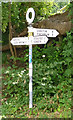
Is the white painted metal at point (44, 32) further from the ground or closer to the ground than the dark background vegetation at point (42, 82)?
further from the ground

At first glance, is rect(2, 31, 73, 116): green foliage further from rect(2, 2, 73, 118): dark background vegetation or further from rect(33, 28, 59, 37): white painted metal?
rect(33, 28, 59, 37): white painted metal

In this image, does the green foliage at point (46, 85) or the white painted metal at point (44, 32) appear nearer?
the white painted metal at point (44, 32)

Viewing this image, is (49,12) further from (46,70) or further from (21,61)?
(46,70)

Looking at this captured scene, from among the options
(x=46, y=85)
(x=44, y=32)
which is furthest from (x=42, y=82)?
(x=44, y=32)

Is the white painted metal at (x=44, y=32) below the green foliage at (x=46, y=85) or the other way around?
the other way around

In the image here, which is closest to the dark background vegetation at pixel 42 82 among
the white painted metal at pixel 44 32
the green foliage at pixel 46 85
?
the green foliage at pixel 46 85

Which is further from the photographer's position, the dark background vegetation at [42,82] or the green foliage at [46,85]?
the green foliage at [46,85]

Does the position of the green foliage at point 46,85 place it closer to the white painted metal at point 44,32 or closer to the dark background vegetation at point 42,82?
the dark background vegetation at point 42,82

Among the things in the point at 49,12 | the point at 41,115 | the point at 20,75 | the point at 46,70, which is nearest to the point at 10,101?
the point at 20,75

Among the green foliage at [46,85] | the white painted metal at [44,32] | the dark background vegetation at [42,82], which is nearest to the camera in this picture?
the white painted metal at [44,32]

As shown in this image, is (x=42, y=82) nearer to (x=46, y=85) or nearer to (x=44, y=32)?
(x=46, y=85)

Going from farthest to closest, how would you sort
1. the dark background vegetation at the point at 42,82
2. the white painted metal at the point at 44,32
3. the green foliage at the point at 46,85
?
the green foliage at the point at 46,85 → the dark background vegetation at the point at 42,82 → the white painted metal at the point at 44,32

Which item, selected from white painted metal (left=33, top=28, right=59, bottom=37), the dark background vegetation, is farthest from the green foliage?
white painted metal (left=33, top=28, right=59, bottom=37)

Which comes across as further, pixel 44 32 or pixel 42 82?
pixel 42 82
